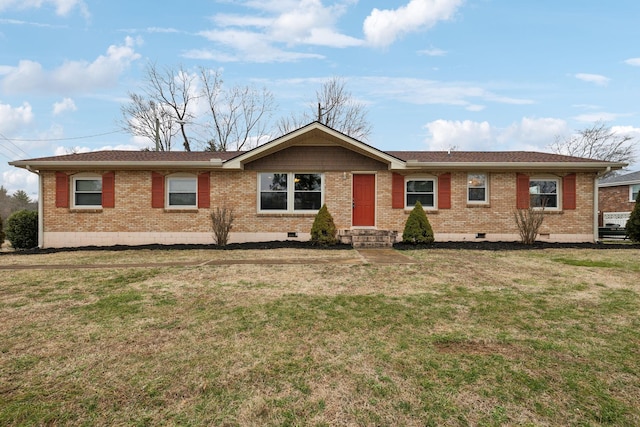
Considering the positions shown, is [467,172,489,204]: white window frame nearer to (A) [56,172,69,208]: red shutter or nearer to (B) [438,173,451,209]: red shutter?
(B) [438,173,451,209]: red shutter

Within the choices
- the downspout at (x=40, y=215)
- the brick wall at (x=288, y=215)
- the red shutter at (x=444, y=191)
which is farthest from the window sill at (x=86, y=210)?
the red shutter at (x=444, y=191)

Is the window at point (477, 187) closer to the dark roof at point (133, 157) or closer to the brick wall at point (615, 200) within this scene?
the dark roof at point (133, 157)

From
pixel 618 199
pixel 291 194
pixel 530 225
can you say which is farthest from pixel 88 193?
pixel 618 199

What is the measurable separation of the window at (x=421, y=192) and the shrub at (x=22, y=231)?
48.1ft

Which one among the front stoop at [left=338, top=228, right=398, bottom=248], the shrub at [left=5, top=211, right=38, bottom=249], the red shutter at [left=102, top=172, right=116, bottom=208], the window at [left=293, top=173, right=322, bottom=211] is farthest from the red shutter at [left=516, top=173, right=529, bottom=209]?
the shrub at [left=5, top=211, right=38, bottom=249]

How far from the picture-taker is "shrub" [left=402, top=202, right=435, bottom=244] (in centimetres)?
1095

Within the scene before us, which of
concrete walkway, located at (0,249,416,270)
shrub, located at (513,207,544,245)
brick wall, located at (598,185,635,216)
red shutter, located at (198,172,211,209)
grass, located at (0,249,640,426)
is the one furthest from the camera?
brick wall, located at (598,185,635,216)

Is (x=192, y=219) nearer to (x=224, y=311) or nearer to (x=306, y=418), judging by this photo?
(x=224, y=311)

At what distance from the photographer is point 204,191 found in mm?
12195

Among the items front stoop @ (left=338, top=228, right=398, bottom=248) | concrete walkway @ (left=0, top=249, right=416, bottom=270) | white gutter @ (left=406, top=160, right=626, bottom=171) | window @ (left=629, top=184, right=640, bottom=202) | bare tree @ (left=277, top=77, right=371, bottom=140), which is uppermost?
bare tree @ (left=277, top=77, right=371, bottom=140)

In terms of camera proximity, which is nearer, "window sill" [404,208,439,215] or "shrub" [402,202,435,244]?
"shrub" [402,202,435,244]

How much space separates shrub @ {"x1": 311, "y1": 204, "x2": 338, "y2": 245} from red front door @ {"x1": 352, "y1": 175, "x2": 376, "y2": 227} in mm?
1481

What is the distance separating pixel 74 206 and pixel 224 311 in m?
11.5

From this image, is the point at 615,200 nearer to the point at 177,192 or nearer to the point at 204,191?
the point at 204,191
